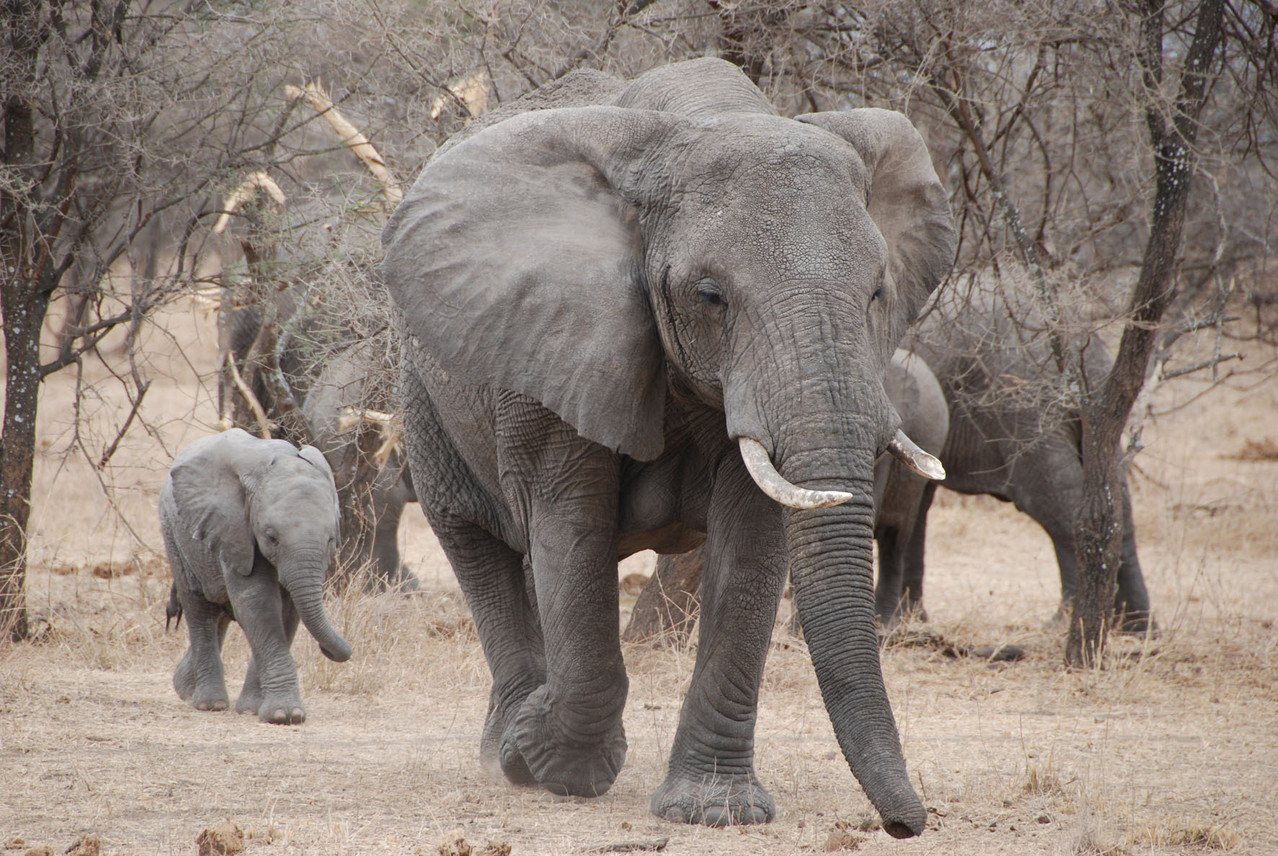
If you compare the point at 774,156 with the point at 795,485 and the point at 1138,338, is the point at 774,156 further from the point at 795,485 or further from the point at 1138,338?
the point at 1138,338

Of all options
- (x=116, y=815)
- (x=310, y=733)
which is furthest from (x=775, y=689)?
(x=116, y=815)

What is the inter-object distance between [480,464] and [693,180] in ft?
4.99

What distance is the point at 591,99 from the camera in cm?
514

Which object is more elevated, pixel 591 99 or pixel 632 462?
pixel 591 99

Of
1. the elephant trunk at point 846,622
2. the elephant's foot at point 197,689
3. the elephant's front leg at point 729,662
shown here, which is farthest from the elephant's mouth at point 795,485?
the elephant's foot at point 197,689

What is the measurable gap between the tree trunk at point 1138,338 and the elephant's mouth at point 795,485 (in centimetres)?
364

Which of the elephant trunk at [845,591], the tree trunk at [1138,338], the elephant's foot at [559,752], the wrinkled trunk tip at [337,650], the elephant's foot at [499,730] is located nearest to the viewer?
the elephant trunk at [845,591]

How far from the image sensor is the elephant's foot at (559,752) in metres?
4.71

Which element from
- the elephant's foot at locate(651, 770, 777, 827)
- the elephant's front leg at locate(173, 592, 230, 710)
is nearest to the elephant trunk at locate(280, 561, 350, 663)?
the elephant's front leg at locate(173, 592, 230, 710)

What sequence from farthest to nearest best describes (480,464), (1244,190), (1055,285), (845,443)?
1. (1244,190)
2. (1055,285)
3. (480,464)
4. (845,443)

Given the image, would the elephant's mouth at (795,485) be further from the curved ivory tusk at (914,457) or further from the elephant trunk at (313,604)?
the elephant trunk at (313,604)

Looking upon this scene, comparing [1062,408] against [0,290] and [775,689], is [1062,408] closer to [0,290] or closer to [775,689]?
[775,689]

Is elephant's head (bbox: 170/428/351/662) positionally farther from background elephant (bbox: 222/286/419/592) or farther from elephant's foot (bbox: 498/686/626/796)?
elephant's foot (bbox: 498/686/626/796)

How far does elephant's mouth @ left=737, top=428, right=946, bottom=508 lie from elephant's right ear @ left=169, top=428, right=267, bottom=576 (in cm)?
354
